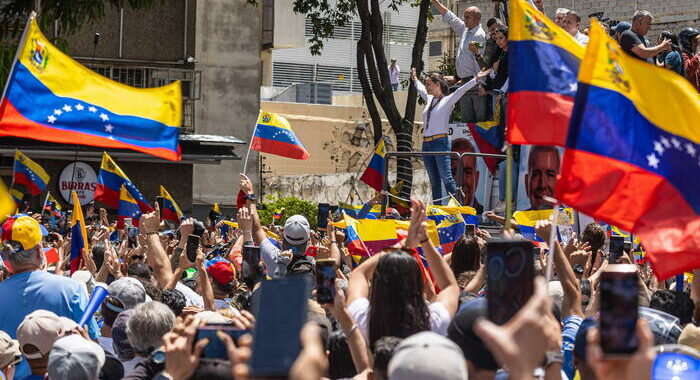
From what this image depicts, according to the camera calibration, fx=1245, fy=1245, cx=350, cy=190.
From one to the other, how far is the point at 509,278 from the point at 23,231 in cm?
415

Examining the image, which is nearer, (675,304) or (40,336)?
(40,336)

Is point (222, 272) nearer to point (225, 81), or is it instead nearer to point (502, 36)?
point (502, 36)

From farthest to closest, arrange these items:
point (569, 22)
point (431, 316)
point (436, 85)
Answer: point (436, 85) < point (569, 22) < point (431, 316)

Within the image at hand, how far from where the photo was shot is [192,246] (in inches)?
357

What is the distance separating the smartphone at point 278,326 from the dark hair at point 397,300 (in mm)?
1804

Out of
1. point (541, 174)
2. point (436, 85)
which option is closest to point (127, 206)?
→ point (436, 85)

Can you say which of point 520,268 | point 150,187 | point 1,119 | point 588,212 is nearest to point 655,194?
point 588,212

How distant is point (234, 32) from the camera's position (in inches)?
1277

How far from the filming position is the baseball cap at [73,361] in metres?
5.03

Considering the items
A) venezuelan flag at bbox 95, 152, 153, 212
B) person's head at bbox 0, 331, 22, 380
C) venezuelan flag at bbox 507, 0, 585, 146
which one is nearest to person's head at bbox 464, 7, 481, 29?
venezuelan flag at bbox 95, 152, 153, 212

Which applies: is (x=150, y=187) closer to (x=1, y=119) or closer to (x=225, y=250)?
(x=225, y=250)

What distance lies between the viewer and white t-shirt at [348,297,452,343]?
18.2 ft

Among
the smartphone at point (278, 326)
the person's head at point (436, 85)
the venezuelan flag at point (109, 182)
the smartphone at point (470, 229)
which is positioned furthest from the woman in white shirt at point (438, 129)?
the smartphone at point (278, 326)

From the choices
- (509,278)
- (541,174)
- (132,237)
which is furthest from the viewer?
(541,174)
